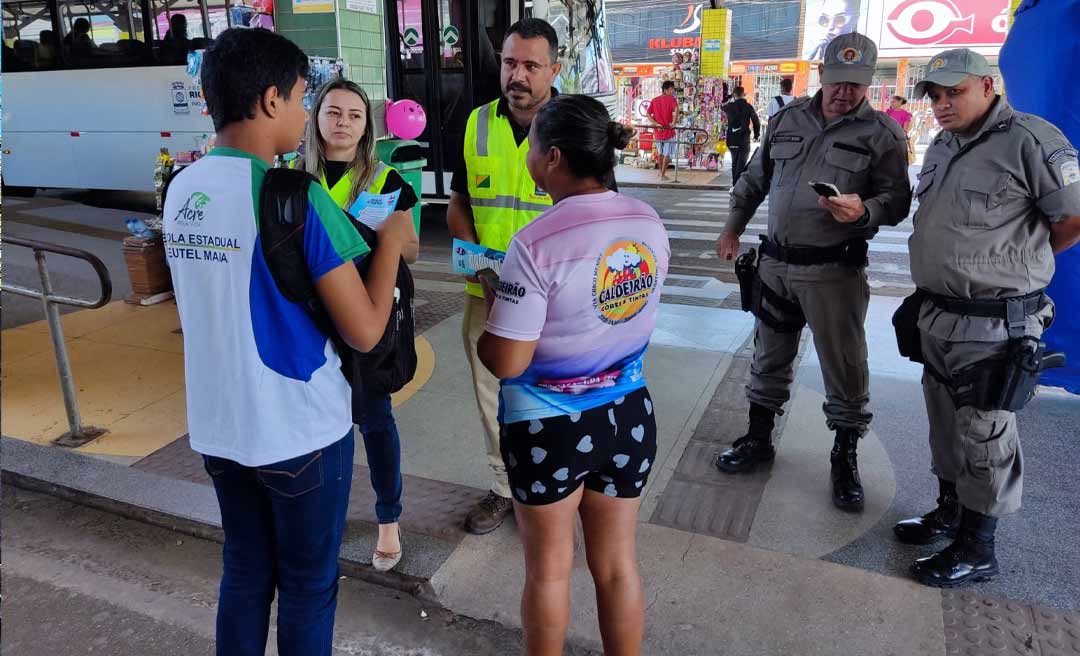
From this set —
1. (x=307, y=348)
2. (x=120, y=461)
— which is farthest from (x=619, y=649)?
(x=120, y=461)

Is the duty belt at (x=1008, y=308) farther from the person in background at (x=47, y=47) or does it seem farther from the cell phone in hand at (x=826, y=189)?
the person in background at (x=47, y=47)

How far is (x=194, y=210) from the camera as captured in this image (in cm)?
163

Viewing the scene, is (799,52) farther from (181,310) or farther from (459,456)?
(181,310)

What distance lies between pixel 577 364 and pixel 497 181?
118 cm

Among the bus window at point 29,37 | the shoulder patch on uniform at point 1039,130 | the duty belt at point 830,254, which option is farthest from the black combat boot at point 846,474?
the bus window at point 29,37

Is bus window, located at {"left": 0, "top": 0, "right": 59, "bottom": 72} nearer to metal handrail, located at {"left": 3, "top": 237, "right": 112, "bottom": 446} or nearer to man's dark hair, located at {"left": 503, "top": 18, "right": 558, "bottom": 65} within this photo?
metal handrail, located at {"left": 3, "top": 237, "right": 112, "bottom": 446}

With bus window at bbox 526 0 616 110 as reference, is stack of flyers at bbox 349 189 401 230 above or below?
below

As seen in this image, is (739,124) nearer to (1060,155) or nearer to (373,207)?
(1060,155)

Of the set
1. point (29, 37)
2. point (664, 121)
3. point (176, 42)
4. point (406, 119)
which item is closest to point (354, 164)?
point (406, 119)

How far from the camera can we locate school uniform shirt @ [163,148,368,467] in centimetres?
162

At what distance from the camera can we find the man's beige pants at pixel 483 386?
304cm

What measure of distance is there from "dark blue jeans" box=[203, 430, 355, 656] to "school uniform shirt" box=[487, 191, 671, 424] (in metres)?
0.50

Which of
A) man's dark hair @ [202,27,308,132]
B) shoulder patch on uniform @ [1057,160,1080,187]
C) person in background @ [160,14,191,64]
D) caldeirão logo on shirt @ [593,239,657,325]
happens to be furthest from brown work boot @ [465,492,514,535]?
person in background @ [160,14,191,64]

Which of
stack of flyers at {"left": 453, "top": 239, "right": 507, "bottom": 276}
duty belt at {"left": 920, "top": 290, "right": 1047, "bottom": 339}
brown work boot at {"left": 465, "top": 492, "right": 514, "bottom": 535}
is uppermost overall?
stack of flyers at {"left": 453, "top": 239, "right": 507, "bottom": 276}
